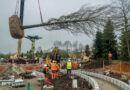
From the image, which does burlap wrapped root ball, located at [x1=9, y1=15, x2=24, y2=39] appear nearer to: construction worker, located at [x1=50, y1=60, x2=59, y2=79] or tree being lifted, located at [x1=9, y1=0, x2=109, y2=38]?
tree being lifted, located at [x1=9, y1=0, x2=109, y2=38]

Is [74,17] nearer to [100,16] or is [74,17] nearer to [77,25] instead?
[77,25]

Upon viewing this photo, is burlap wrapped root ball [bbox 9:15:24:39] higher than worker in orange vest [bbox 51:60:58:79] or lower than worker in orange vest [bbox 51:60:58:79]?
higher

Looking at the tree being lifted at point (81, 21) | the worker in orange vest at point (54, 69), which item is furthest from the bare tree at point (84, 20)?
the worker in orange vest at point (54, 69)

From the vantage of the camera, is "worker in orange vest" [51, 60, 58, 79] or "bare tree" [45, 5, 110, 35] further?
"worker in orange vest" [51, 60, 58, 79]

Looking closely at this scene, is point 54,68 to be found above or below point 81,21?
below

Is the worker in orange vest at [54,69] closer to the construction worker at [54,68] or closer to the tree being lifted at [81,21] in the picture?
the construction worker at [54,68]

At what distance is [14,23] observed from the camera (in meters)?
4.59

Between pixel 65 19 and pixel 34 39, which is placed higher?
pixel 34 39

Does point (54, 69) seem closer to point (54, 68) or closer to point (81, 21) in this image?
point (54, 68)

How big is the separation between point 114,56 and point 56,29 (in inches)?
1269

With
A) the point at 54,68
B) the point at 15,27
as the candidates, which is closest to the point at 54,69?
the point at 54,68

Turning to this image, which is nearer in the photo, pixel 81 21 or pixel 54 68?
pixel 81 21

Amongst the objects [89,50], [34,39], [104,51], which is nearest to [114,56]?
[104,51]

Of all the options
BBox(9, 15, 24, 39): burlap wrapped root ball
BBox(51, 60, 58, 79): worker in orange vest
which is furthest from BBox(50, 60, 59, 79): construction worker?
BBox(9, 15, 24, 39): burlap wrapped root ball
